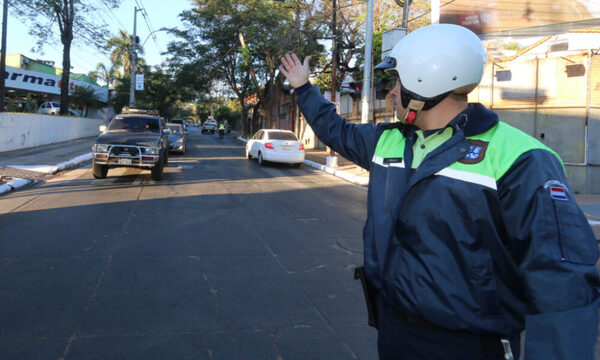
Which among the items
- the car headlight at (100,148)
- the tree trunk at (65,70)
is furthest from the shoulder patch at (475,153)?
the tree trunk at (65,70)

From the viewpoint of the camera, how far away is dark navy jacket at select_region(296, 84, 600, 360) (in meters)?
1.43

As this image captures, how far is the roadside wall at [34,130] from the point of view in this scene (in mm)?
19797

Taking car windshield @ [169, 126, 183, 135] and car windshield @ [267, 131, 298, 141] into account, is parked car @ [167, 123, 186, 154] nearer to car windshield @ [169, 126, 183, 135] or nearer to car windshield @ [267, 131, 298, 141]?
car windshield @ [169, 126, 183, 135]

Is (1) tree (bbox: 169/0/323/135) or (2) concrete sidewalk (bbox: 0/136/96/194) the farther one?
(1) tree (bbox: 169/0/323/135)

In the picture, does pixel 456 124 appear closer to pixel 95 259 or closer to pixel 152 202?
pixel 95 259

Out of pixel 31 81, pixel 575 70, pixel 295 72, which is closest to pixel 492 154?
pixel 295 72

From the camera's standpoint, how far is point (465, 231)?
5.38 feet

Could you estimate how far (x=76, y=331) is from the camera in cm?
376

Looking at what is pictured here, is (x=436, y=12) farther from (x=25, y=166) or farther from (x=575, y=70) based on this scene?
(x=25, y=166)

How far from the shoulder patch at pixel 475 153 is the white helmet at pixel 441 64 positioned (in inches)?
10.9

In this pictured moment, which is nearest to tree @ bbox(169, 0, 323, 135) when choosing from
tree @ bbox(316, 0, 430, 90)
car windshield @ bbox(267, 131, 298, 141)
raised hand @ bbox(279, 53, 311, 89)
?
tree @ bbox(316, 0, 430, 90)

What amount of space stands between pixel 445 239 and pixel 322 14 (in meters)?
23.2

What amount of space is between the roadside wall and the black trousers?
2129cm

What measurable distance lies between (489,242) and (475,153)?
1.00 ft
